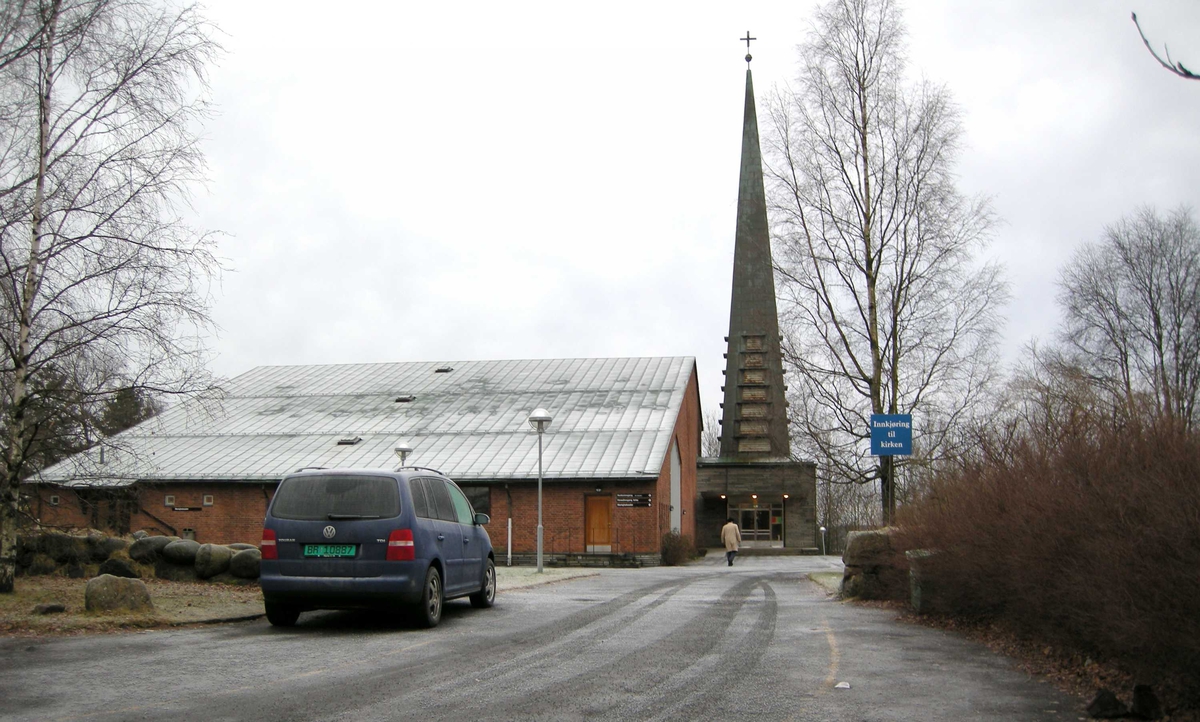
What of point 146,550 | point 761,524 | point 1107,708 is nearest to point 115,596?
point 146,550

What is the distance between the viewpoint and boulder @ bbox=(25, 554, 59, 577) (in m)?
15.5

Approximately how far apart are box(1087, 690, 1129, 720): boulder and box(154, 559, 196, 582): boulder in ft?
42.2

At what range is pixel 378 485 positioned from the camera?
451 inches

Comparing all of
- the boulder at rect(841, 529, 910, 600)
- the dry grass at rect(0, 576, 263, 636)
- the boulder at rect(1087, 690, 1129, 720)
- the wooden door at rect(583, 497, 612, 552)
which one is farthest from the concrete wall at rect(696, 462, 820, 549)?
the boulder at rect(1087, 690, 1129, 720)

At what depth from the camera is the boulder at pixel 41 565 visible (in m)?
15.5

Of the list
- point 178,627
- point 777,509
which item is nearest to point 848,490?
point 178,627

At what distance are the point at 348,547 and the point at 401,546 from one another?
1.85 feet

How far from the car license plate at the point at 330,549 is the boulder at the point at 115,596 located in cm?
217

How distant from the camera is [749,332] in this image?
57.5 meters

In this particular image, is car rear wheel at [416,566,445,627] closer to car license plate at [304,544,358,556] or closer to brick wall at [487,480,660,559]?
car license plate at [304,544,358,556]

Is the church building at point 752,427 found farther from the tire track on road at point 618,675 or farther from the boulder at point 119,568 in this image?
the tire track on road at point 618,675

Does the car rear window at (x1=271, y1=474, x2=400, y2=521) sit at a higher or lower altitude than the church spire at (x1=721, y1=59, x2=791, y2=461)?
lower

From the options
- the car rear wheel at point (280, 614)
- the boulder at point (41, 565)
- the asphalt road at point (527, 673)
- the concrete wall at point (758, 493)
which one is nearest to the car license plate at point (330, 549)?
the car rear wheel at point (280, 614)

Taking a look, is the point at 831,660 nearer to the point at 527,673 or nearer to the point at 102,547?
the point at 527,673
